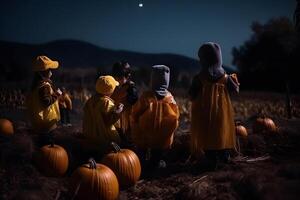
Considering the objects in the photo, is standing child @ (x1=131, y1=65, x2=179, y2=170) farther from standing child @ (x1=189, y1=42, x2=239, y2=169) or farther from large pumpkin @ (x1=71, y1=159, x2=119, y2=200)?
large pumpkin @ (x1=71, y1=159, x2=119, y2=200)

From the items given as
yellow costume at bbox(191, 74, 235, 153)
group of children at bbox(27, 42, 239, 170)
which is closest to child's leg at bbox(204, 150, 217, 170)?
group of children at bbox(27, 42, 239, 170)

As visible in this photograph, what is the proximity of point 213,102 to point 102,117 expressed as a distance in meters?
1.85

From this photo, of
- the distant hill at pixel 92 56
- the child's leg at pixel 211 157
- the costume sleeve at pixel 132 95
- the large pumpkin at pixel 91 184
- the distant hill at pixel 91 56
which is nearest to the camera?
the large pumpkin at pixel 91 184

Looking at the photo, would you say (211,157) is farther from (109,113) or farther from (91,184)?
(91,184)

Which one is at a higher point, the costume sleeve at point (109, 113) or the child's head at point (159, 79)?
the child's head at point (159, 79)


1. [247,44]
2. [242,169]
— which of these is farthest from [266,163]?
[247,44]

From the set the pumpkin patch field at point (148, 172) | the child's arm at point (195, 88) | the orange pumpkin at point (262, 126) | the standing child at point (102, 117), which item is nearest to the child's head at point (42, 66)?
the standing child at point (102, 117)

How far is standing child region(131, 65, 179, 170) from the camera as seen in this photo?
280 inches

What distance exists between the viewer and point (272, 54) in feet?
96.3

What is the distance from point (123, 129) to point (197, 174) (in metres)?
1.75

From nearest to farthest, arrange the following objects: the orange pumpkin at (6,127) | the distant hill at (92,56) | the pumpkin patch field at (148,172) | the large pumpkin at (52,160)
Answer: the pumpkin patch field at (148,172) → the large pumpkin at (52,160) → the orange pumpkin at (6,127) → the distant hill at (92,56)

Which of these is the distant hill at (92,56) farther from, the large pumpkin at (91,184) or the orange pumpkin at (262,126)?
the large pumpkin at (91,184)

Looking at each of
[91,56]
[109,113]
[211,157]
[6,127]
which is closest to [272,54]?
[6,127]

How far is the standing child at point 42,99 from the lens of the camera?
23.1 feet
